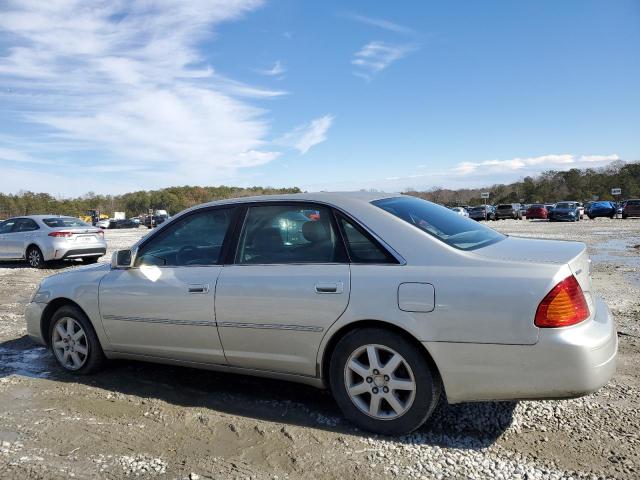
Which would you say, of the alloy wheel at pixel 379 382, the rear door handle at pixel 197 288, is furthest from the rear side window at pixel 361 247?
the rear door handle at pixel 197 288

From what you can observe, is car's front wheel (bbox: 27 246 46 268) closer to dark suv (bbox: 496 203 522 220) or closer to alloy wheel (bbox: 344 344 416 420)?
alloy wheel (bbox: 344 344 416 420)

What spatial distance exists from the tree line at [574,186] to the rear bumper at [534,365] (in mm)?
68800

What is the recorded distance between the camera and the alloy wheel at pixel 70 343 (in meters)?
4.47

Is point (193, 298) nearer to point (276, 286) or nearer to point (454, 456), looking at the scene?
point (276, 286)

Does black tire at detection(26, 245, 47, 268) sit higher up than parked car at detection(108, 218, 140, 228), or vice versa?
parked car at detection(108, 218, 140, 228)

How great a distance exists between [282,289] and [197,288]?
0.75 metres

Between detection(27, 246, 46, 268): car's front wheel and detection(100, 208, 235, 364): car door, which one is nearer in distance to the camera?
detection(100, 208, 235, 364): car door

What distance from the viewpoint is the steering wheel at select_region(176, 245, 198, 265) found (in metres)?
3.99

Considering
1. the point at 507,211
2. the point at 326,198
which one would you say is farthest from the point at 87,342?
the point at 507,211

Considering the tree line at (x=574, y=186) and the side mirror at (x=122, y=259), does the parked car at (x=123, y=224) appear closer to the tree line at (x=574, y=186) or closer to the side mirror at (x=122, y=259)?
the tree line at (x=574, y=186)

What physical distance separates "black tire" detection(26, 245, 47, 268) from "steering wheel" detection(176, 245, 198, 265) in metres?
10.5

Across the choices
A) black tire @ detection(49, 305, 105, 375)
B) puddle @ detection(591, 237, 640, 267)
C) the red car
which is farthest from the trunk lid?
the red car

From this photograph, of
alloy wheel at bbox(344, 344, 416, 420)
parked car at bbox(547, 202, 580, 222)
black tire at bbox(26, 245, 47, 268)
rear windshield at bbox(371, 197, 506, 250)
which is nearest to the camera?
alloy wheel at bbox(344, 344, 416, 420)

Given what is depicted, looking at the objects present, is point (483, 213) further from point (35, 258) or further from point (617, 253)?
point (35, 258)
